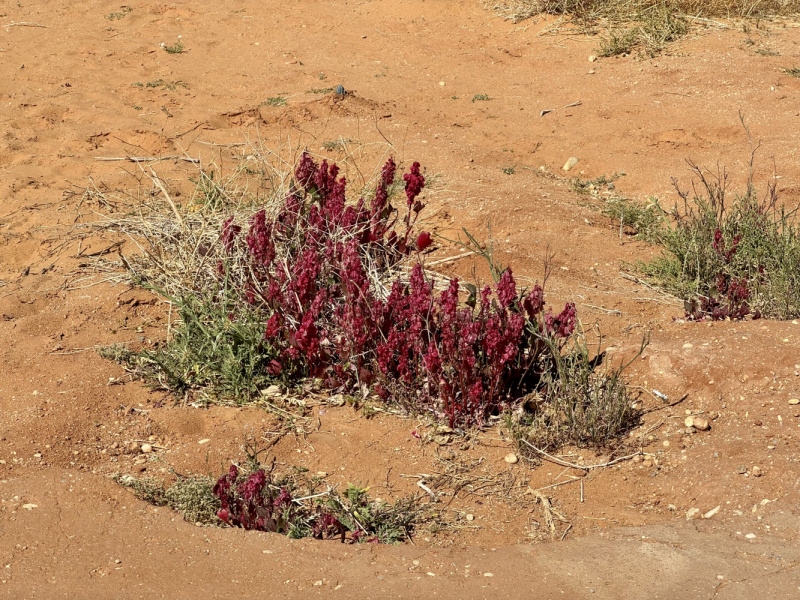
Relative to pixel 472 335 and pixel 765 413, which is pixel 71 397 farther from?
pixel 765 413

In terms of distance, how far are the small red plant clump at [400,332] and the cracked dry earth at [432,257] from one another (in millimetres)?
204

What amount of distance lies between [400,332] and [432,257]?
4.70 ft

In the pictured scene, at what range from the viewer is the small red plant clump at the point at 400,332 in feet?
12.5

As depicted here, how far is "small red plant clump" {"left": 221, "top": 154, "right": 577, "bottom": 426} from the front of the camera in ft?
12.5

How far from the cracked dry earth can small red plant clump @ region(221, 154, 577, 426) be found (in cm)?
20

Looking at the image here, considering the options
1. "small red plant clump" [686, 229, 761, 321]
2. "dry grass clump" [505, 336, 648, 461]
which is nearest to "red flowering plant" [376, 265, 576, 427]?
"dry grass clump" [505, 336, 648, 461]

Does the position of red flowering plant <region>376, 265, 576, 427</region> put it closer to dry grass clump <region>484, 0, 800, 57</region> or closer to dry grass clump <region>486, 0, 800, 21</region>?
dry grass clump <region>484, 0, 800, 57</region>

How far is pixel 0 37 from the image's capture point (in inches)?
364

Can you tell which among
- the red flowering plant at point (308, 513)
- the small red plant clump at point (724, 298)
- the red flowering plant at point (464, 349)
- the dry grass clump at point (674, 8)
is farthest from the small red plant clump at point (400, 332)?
the dry grass clump at point (674, 8)

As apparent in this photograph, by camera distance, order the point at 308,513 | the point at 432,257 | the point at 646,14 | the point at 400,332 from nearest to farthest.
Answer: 1. the point at 308,513
2. the point at 400,332
3. the point at 432,257
4. the point at 646,14

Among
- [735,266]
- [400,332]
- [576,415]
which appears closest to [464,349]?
[400,332]

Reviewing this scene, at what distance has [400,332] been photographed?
3992mm

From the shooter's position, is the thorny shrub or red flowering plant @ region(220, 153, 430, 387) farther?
the thorny shrub

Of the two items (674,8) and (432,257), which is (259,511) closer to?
(432,257)
